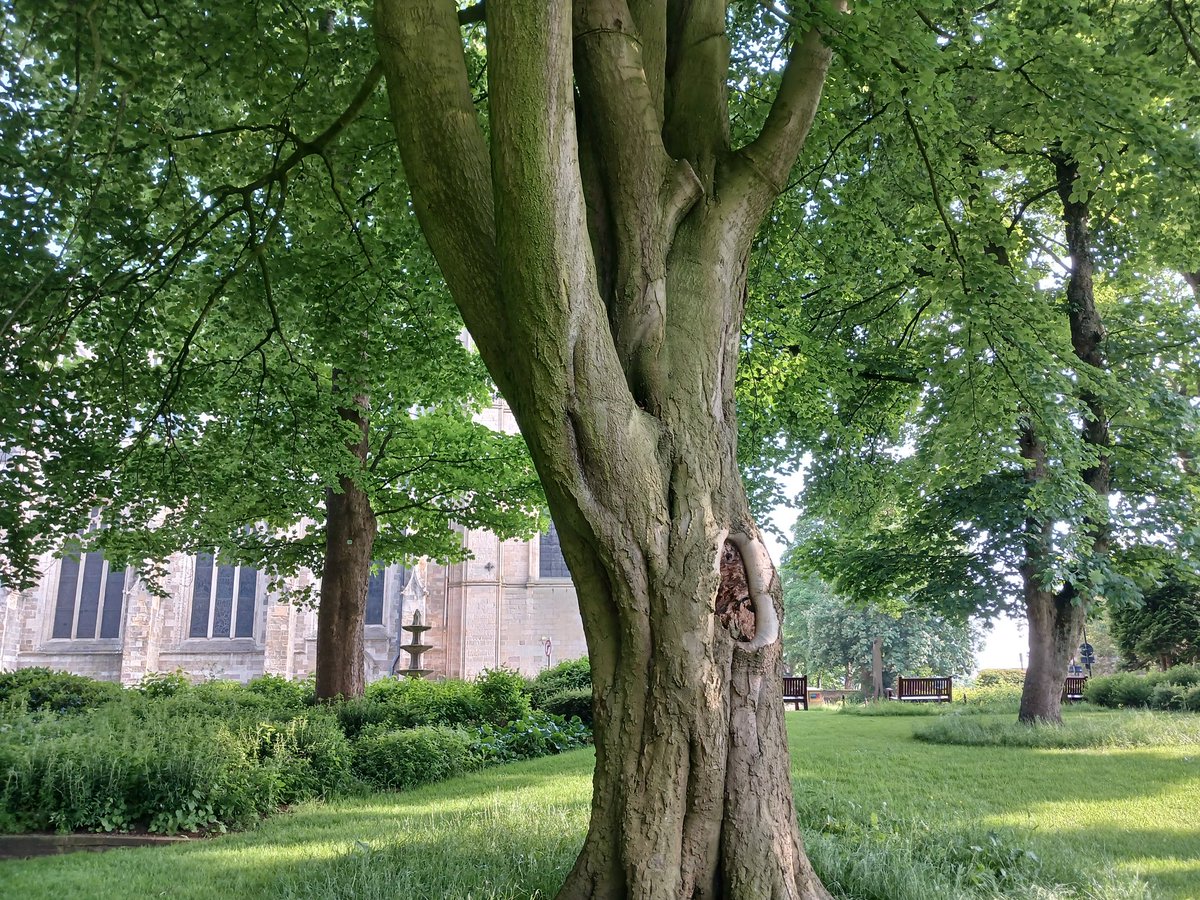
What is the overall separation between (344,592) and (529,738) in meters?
3.56

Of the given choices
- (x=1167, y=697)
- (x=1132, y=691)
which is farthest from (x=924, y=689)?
(x=1167, y=697)

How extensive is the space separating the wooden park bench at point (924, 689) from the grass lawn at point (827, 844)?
13.7 metres

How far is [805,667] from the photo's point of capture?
4291 centimetres

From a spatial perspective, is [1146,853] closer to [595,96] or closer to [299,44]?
[595,96]

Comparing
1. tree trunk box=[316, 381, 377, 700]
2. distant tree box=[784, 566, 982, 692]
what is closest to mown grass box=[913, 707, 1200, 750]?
tree trunk box=[316, 381, 377, 700]

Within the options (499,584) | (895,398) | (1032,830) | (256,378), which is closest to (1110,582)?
(895,398)

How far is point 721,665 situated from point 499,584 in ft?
90.8

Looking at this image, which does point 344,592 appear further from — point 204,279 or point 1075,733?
point 1075,733

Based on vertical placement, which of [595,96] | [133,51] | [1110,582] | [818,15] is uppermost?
[133,51]

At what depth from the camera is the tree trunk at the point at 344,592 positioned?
12.6 m

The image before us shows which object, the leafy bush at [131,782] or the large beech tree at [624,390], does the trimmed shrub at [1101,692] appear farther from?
the large beech tree at [624,390]

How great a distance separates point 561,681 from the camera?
17.9 m

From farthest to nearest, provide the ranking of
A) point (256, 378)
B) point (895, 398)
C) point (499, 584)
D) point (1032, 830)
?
point (499, 584), point (895, 398), point (256, 378), point (1032, 830)

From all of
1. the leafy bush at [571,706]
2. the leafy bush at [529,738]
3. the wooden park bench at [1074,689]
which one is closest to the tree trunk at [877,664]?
the wooden park bench at [1074,689]
